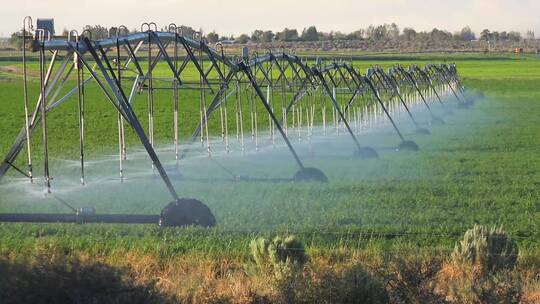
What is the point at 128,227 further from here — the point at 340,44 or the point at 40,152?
the point at 340,44

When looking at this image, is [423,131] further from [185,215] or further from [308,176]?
[185,215]

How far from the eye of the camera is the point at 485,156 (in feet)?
74.1

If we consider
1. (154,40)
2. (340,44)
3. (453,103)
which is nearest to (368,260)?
(154,40)

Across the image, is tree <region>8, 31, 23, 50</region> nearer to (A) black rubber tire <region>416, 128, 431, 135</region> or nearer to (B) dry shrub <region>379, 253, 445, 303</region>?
(B) dry shrub <region>379, 253, 445, 303</region>

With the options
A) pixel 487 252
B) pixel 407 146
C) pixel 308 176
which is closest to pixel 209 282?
pixel 487 252

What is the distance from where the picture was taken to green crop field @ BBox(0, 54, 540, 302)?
1070 cm

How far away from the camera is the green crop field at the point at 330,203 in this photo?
421 inches

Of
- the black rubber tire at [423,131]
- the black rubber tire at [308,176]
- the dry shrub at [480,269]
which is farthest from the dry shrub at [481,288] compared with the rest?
the black rubber tire at [423,131]

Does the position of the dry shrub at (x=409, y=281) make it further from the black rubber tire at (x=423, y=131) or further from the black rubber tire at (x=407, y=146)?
the black rubber tire at (x=423, y=131)

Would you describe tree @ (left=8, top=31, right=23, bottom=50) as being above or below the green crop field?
above

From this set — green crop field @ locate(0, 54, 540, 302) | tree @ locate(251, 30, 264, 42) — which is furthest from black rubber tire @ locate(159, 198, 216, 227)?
tree @ locate(251, 30, 264, 42)

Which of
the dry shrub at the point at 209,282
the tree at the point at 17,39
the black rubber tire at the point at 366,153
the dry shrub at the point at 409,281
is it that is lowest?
the black rubber tire at the point at 366,153

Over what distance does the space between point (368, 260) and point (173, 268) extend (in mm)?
2128

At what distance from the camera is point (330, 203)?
567 inches
